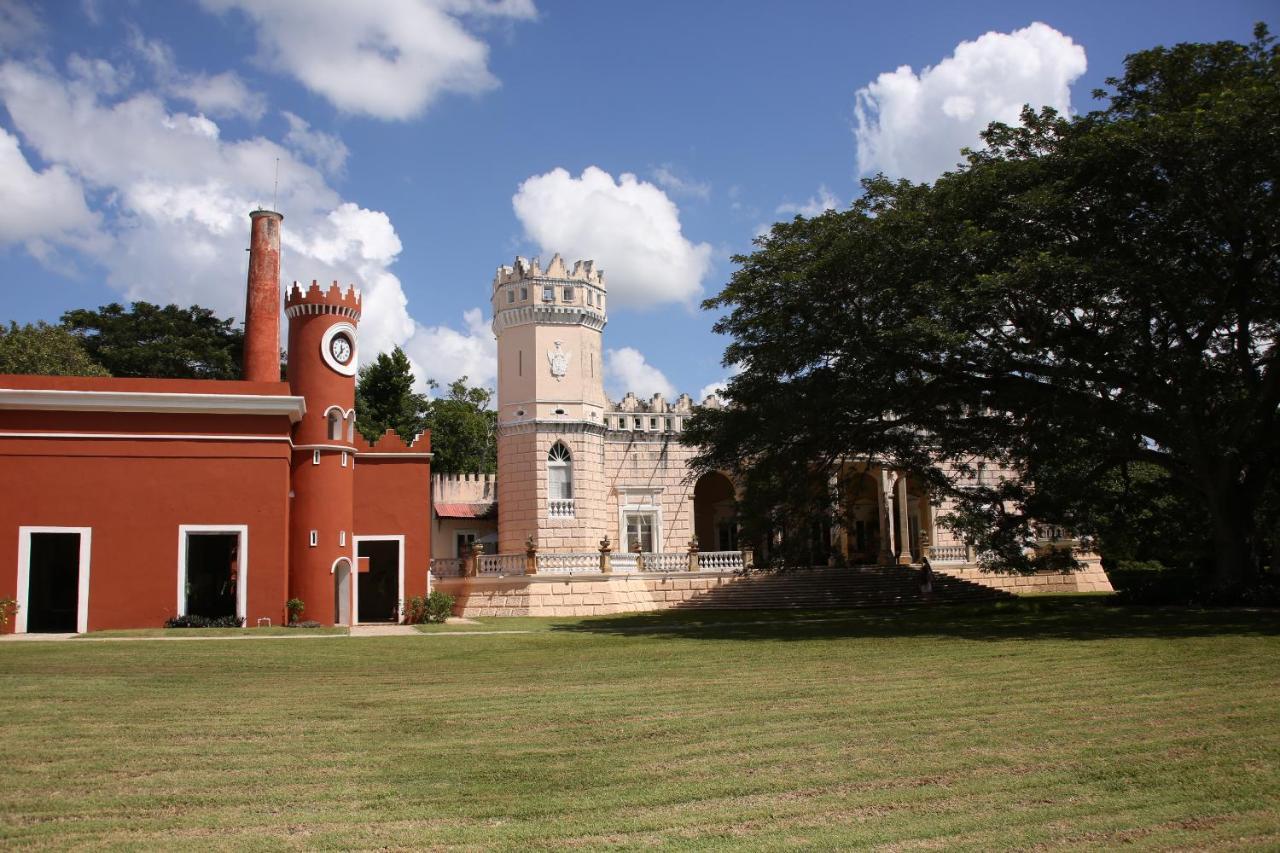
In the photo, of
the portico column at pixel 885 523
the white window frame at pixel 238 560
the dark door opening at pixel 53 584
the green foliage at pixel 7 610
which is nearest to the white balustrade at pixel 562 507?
the portico column at pixel 885 523

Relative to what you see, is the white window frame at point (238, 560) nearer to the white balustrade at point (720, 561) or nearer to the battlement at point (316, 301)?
the battlement at point (316, 301)

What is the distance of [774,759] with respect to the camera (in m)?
8.16

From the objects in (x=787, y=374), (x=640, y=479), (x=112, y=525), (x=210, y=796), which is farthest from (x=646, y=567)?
(x=210, y=796)

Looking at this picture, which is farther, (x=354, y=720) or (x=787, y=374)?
(x=787, y=374)

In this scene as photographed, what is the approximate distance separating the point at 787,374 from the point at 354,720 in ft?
46.4

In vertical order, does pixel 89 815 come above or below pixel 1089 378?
below

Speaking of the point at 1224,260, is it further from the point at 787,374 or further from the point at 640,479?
the point at 640,479

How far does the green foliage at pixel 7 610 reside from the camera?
20875 millimetres

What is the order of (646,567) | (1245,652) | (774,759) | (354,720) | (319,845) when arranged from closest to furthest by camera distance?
(319,845)
(774,759)
(354,720)
(1245,652)
(646,567)

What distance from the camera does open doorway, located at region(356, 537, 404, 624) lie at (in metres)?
28.6

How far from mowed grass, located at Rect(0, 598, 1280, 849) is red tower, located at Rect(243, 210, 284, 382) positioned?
13.7 m

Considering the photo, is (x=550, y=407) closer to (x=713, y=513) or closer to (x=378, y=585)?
(x=378, y=585)

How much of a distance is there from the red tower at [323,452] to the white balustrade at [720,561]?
38.0 feet

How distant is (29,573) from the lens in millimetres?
21969
